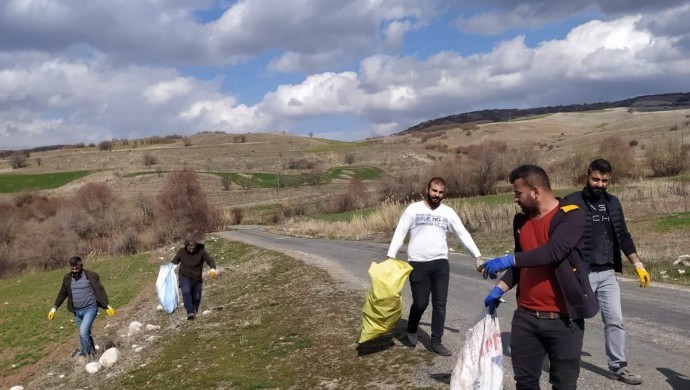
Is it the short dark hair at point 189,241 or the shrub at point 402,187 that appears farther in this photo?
the shrub at point 402,187

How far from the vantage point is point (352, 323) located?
10117 millimetres

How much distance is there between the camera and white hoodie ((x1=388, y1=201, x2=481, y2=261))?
724cm

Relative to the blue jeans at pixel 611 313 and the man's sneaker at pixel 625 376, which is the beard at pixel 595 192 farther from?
the man's sneaker at pixel 625 376

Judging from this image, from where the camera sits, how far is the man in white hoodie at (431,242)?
724 cm

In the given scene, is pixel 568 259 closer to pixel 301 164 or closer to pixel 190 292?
pixel 190 292

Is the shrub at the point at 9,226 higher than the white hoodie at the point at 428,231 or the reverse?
the reverse

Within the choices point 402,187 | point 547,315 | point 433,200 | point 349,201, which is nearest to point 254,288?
point 433,200

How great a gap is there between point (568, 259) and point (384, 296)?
11.1ft

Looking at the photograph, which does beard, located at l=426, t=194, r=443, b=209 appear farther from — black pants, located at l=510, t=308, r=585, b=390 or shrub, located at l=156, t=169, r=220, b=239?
shrub, located at l=156, t=169, r=220, b=239

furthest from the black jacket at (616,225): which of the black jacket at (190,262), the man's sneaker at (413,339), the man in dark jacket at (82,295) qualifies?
the man in dark jacket at (82,295)

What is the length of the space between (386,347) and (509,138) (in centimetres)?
11017

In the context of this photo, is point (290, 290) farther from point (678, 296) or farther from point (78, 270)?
point (678, 296)

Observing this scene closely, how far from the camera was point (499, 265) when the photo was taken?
423cm

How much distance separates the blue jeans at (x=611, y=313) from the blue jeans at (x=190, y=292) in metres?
8.90
